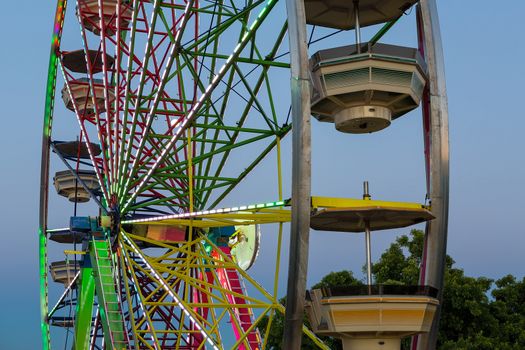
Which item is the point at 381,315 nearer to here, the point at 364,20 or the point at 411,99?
the point at 411,99

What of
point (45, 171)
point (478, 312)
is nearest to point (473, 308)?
point (478, 312)

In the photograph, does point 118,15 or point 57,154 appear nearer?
point 118,15

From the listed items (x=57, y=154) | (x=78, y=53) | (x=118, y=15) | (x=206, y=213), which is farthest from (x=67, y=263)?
(x=206, y=213)

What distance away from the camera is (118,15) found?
24359 mm

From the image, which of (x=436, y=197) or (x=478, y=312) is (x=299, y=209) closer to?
(x=436, y=197)

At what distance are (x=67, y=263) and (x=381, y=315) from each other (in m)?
18.9

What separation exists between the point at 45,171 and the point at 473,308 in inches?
607

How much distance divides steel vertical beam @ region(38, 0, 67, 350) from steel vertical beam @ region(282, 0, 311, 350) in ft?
52.8

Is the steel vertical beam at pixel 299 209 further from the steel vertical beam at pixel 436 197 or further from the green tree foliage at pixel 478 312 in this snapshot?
the green tree foliage at pixel 478 312

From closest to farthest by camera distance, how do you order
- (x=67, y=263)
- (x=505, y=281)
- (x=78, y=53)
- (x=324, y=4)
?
(x=324, y=4) < (x=78, y=53) < (x=67, y=263) < (x=505, y=281)

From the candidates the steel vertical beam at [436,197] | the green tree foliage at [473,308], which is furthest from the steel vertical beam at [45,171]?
the steel vertical beam at [436,197]

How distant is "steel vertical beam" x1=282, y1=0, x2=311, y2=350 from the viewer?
15.0 meters

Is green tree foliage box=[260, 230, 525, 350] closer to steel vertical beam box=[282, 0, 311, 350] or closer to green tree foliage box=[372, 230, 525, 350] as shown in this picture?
green tree foliage box=[372, 230, 525, 350]

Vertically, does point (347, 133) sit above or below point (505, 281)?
above
